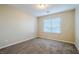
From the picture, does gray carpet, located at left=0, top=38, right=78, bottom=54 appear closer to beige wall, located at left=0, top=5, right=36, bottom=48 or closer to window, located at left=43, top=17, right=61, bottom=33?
beige wall, located at left=0, top=5, right=36, bottom=48

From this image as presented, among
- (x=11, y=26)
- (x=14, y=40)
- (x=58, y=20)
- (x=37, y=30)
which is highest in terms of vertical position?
(x=58, y=20)

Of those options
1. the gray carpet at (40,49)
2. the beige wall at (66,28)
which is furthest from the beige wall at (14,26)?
the beige wall at (66,28)

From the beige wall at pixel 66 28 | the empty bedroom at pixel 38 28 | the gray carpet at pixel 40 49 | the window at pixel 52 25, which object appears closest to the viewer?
the gray carpet at pixel 40 49

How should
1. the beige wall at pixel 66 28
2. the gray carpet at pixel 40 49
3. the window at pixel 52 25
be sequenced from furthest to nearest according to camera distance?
the window at pixel 52 25 < the beige wall at pixel 66 28 < the gray carpet at pixel 40 49

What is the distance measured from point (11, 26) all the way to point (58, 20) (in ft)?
7.09

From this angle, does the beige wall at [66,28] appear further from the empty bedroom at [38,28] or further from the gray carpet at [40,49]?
the gray carpet at [40,49]

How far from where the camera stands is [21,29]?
3373 millimetres

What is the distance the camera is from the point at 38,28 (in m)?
3.86

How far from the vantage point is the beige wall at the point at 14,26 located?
259cm

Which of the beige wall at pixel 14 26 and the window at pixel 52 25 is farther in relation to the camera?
the window at pixel 52 25

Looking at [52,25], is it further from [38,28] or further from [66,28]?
[38,28]

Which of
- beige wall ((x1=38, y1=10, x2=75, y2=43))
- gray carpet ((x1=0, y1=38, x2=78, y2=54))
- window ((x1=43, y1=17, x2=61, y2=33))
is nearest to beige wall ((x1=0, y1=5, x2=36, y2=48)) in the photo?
gray carpet ((x1=0, y1=38, x2=78, y2=54))
